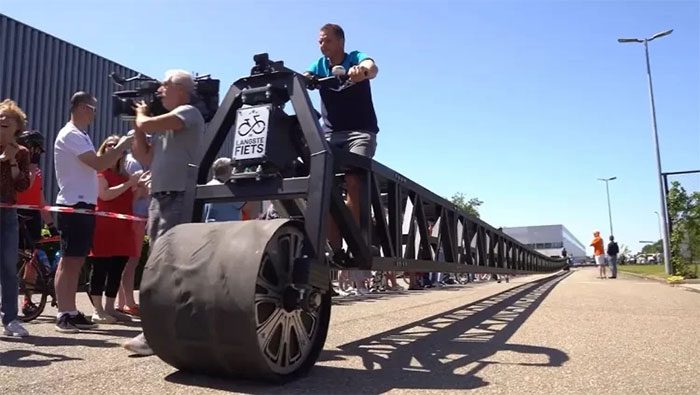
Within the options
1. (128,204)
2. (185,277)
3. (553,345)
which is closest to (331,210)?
(185,277)

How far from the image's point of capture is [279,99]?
11.2 feet

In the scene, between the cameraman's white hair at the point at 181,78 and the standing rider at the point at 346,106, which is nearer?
the cameraman's white hair at the point at 181,78

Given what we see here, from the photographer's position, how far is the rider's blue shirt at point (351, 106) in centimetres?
438

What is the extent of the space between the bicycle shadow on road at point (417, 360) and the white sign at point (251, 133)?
4.12 feet

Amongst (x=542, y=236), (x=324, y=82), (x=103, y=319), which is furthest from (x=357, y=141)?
(x=542, y=236)

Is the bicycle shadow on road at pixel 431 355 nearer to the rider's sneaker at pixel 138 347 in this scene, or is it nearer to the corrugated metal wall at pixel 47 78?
the rider's sneaker at pixel 138 347

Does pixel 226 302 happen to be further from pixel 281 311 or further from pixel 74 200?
pixel 74 200

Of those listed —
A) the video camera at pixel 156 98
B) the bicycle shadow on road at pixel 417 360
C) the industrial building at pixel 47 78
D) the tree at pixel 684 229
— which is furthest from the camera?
the industrial building at pixel 47 78

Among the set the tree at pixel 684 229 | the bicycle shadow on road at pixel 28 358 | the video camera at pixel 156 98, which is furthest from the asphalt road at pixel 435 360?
the tree at pixel 684 229

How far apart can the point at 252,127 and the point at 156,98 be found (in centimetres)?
108

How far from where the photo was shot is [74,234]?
477cm

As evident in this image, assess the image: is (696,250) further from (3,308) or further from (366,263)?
(3,308)

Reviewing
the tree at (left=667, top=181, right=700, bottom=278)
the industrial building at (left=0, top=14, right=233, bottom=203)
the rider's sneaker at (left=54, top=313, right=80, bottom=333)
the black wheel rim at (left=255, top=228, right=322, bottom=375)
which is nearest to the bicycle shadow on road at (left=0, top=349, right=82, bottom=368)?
the rider's sneaker at (left=54, top=313, right=80, bottom=333)

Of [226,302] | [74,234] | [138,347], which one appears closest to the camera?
[226,302]
